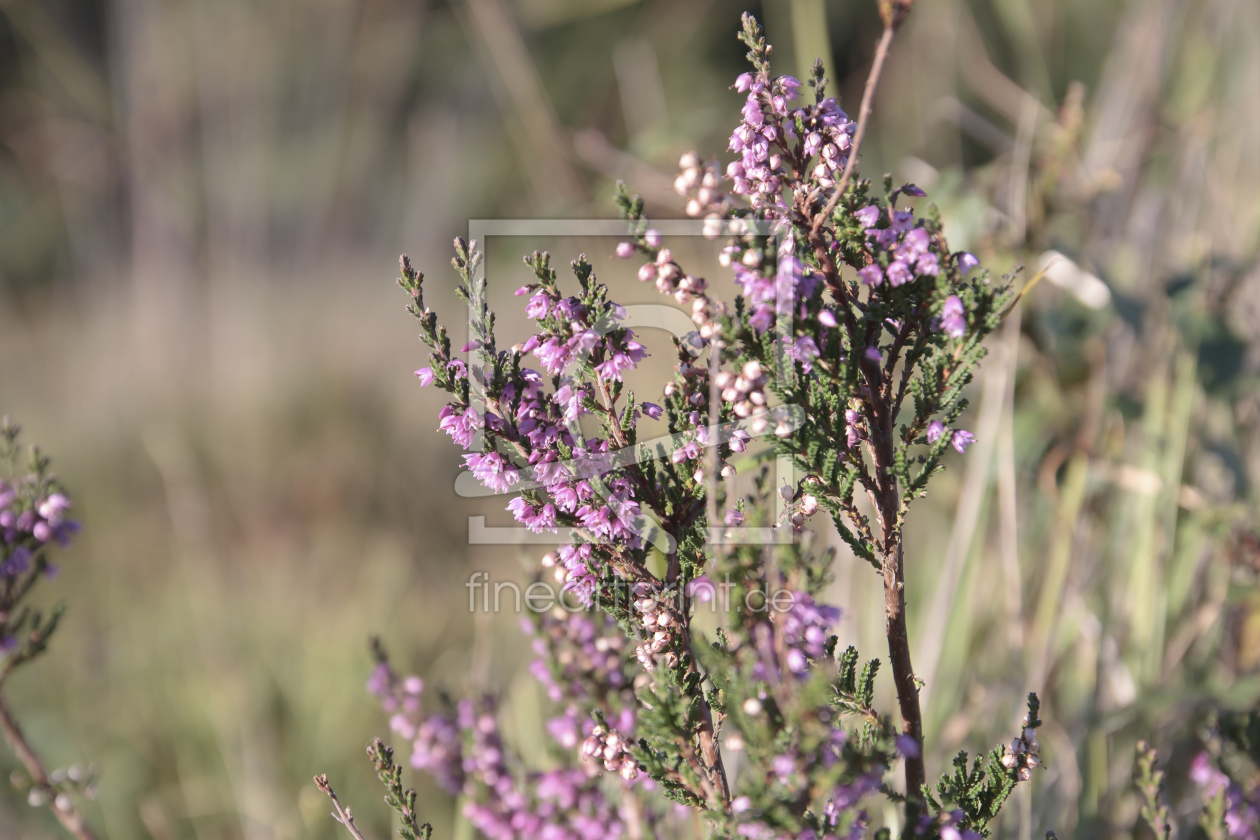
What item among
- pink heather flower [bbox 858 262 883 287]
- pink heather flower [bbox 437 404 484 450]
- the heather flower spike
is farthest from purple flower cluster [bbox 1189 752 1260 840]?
pink heather flower [bbox 437 404 484 450]

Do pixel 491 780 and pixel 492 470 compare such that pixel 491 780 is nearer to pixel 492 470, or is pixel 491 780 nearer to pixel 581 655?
pixel 581 655

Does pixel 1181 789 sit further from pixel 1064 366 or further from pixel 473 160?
pixel 473 160

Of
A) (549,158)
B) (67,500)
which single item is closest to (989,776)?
(67,500)

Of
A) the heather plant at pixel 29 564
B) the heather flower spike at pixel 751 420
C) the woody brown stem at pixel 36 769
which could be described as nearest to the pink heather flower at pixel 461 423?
the heather flower spike at pixel 751 420

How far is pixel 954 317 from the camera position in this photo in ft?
4.11

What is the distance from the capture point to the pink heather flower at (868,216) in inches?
51.0

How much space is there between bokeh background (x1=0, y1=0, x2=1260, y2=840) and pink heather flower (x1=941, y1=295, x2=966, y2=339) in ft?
3.07

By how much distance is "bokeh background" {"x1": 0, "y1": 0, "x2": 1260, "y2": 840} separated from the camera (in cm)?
263

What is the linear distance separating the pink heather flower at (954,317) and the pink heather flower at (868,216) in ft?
0.53

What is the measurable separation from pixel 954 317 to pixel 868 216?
7.6 inches

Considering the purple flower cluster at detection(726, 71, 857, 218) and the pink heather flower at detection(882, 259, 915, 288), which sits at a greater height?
the purple flower cluster at detection(726, 71, 857, 218)

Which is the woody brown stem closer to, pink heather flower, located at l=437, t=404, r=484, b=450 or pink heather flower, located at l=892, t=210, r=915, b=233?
pink heather flower, located at l=437, t=404, r=484, b=450

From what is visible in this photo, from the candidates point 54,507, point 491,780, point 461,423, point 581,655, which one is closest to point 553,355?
point 461,423

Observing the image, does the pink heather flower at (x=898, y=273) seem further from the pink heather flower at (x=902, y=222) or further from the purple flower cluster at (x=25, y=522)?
the purple flower cluster at (x=25, y=522)
